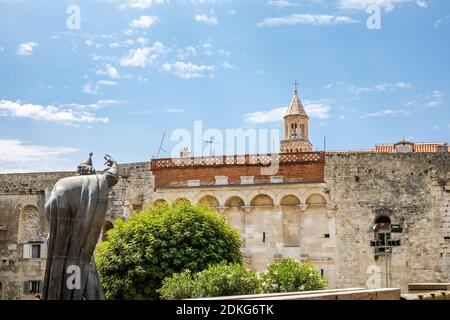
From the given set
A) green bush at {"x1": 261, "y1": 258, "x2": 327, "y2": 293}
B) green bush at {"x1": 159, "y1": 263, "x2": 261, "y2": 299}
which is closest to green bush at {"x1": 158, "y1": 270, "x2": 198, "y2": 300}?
green bush at {"x1": 159, "y1": 263, "x2": 261, "y2": 299}

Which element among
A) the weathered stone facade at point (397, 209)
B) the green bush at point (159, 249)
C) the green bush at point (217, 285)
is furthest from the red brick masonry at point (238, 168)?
the green bush at point (217, 285)

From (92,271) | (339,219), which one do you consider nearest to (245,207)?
(339,219)

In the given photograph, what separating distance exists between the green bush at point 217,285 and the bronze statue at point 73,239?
1069 cm

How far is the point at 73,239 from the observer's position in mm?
11031

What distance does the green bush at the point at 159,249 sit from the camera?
2620 centimetres

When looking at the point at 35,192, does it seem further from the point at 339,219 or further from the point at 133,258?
the point at 339,219

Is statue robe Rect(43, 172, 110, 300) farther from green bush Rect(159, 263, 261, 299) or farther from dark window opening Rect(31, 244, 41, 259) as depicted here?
dark window opening Rect(31, 244, 41, 259)

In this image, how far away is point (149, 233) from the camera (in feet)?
89.2

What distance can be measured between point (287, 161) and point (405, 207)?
618cm

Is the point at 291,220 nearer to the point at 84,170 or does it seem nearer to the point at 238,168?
the point at 238,168

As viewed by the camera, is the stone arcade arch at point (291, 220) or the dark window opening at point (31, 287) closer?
the stone arcade arch at point (291, 220)

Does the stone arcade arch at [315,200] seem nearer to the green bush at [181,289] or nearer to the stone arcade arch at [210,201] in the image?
the stone arcade arch at [210,201]

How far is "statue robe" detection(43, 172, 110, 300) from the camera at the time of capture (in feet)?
36.0
